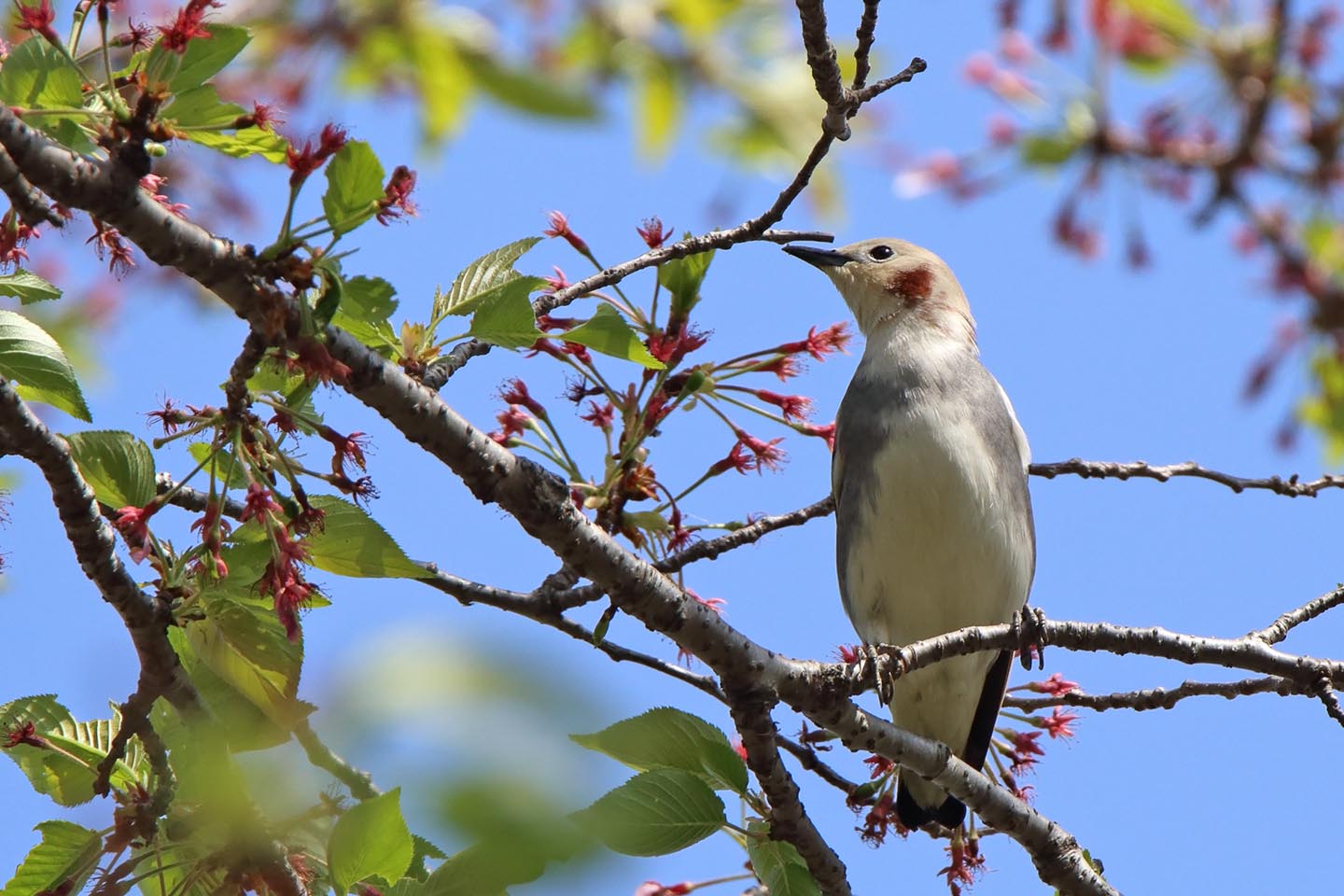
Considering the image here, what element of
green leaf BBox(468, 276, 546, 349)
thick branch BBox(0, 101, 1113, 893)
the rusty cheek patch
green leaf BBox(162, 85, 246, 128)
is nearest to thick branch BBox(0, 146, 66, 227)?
thick branch BBox(0, 101, 1113, 893)

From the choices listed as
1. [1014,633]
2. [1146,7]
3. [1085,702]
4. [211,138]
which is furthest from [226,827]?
[1146,7]

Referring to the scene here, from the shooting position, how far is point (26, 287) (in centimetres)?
314

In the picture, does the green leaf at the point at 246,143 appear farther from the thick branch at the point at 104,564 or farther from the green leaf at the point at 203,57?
the thick branch at the point at 104,564

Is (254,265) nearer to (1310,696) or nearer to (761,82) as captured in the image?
(761,82)

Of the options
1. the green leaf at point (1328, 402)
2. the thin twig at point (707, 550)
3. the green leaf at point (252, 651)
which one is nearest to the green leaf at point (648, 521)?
the thin twig at point (707, 550)

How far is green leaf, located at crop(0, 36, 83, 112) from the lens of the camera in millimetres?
2639

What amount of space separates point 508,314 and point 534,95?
0.65 meters

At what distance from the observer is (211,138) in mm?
2877

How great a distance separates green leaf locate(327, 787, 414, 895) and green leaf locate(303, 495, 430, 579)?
1.69 ft

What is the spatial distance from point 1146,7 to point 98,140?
11.0 feet

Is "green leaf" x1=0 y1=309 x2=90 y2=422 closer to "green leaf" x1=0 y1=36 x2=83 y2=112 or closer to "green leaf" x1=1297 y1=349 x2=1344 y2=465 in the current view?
"green leaf" x1=0 y1=36 x2=83 y2=112

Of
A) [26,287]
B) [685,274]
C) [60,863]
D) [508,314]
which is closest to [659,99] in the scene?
→ [685,274]

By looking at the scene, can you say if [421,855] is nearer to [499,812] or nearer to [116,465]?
[116,465]

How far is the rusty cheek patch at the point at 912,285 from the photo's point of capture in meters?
6.75
